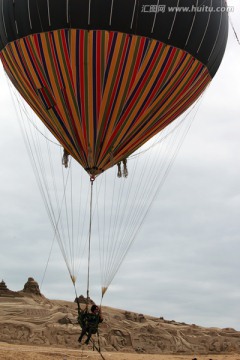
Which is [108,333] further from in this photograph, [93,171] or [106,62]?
[106,62]

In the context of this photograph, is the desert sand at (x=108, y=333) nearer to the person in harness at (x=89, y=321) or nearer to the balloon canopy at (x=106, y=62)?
the balloon canopy at (x=106, y=62)

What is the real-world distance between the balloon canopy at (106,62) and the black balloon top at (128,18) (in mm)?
32

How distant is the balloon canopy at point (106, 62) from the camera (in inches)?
746

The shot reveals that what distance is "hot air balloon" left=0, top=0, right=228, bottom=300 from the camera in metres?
19.0

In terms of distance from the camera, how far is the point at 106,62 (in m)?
19.4

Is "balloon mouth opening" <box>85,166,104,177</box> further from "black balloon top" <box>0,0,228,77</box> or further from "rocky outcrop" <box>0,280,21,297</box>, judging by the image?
"rocky outcrop" <box>0,280,21,297</box>

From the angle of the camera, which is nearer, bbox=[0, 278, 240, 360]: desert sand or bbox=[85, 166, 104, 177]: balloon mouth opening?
bbox=[85, 166, 104, 177]: balloon mouth opening

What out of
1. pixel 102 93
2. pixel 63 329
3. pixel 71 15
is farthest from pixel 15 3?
pixel 63 329

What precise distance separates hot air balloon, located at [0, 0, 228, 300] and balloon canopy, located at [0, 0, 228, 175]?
1.3 inches

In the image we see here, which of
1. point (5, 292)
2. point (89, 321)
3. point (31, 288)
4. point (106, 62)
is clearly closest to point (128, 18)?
point (106, 62)

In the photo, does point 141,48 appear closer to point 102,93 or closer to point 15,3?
point 102,93

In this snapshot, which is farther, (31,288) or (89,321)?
(31,288)

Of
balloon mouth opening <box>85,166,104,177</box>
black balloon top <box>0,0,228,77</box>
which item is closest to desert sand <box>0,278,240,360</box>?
balloon mouth opening <box>85,166,104,177</box>

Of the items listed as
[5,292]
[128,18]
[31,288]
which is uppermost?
[31,288]
